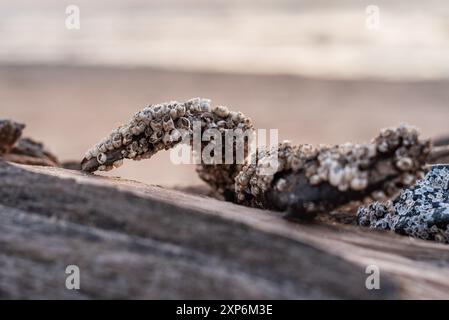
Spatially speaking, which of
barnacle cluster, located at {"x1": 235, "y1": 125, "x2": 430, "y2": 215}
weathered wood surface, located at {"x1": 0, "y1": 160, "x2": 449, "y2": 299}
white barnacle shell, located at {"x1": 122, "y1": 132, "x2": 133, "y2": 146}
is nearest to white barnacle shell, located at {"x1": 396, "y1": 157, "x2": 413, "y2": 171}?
barnacle cluster, located at {"x1": 235, "y1": 125, "x2": 430, "y2": 215}

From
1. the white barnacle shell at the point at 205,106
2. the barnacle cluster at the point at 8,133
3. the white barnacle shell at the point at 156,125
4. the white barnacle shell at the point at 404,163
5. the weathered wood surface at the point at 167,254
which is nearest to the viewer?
the weathered wood surface at the point at 167,254

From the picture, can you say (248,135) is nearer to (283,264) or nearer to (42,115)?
(283,264)

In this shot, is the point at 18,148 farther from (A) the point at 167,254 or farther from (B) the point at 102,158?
(A) the point at 167,254

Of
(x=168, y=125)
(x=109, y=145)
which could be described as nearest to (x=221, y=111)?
(x=168, y=125)

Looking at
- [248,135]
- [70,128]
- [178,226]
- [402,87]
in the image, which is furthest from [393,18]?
[178,226]

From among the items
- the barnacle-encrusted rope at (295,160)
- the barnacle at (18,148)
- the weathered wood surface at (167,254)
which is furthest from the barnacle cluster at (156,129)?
the barnacle at (18,148)

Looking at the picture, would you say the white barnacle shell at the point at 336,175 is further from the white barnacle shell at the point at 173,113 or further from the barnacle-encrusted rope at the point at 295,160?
the white barnacle shell at the point at 173,113

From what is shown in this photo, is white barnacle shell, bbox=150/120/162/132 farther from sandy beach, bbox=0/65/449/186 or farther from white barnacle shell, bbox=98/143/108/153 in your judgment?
sandy beach, bbox=0/65/449/186
